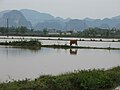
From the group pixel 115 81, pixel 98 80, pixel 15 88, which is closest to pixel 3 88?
pixel 15 88

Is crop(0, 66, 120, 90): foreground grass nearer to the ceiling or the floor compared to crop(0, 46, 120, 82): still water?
nearer to the ceiling

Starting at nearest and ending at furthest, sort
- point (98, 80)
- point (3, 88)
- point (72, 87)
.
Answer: point (3, 88) < point (72, 87) < point (98, 80)

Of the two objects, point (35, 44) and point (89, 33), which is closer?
point (35, 44)

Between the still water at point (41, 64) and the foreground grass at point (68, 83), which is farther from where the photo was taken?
the still water at point (41, 64)

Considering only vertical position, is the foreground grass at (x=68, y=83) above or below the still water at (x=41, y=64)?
above

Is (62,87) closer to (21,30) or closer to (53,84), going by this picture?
(53,84)

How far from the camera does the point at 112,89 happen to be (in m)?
7.30

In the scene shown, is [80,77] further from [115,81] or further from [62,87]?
[115,81]

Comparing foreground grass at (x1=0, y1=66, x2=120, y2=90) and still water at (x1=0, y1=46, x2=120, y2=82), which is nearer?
foreground grass at (x1=0, y1=66, x2=120, y2=90)

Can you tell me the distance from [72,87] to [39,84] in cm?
94

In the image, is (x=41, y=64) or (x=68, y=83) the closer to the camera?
(x=68, y=83)

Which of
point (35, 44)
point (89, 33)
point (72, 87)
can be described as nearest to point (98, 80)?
point (72, 87)

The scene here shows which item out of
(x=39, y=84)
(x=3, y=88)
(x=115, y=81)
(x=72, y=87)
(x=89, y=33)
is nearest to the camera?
(x=3, y=88)

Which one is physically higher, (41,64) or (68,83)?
(68,83)
